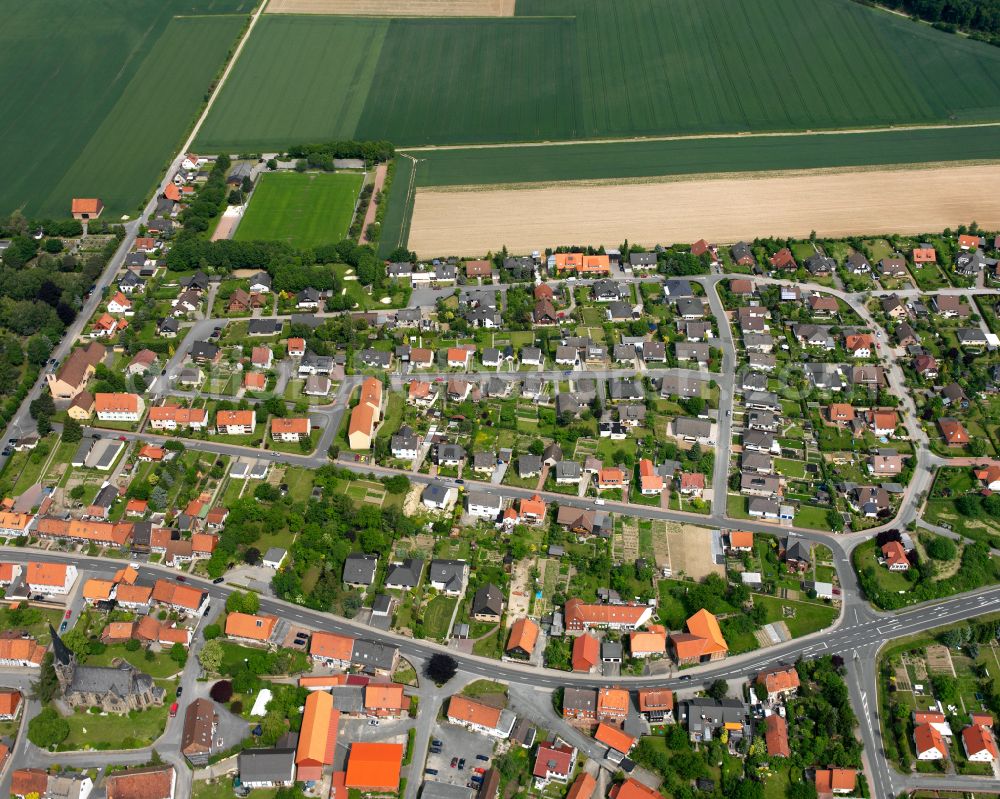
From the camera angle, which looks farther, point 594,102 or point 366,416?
point 594,102

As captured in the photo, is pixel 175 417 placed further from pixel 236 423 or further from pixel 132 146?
Answer: pixel 132 146

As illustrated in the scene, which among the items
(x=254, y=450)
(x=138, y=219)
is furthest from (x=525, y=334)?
(x=138, y=219)

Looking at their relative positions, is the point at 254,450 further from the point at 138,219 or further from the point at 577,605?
the point at 138,219

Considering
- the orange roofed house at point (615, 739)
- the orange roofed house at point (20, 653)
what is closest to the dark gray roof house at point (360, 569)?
the orange roofed house at point (615, 739)

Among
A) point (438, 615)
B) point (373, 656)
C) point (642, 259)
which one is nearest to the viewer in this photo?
point (373, 656)

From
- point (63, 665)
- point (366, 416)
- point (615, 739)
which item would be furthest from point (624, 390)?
point (63, 665)

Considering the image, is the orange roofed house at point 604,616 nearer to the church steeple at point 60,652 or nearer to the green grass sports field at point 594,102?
the church steeple at point 60,652

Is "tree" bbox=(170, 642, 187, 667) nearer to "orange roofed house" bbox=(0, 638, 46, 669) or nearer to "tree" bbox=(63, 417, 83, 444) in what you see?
"orange roofed house" bbox=(0, 638, 46, 669)
